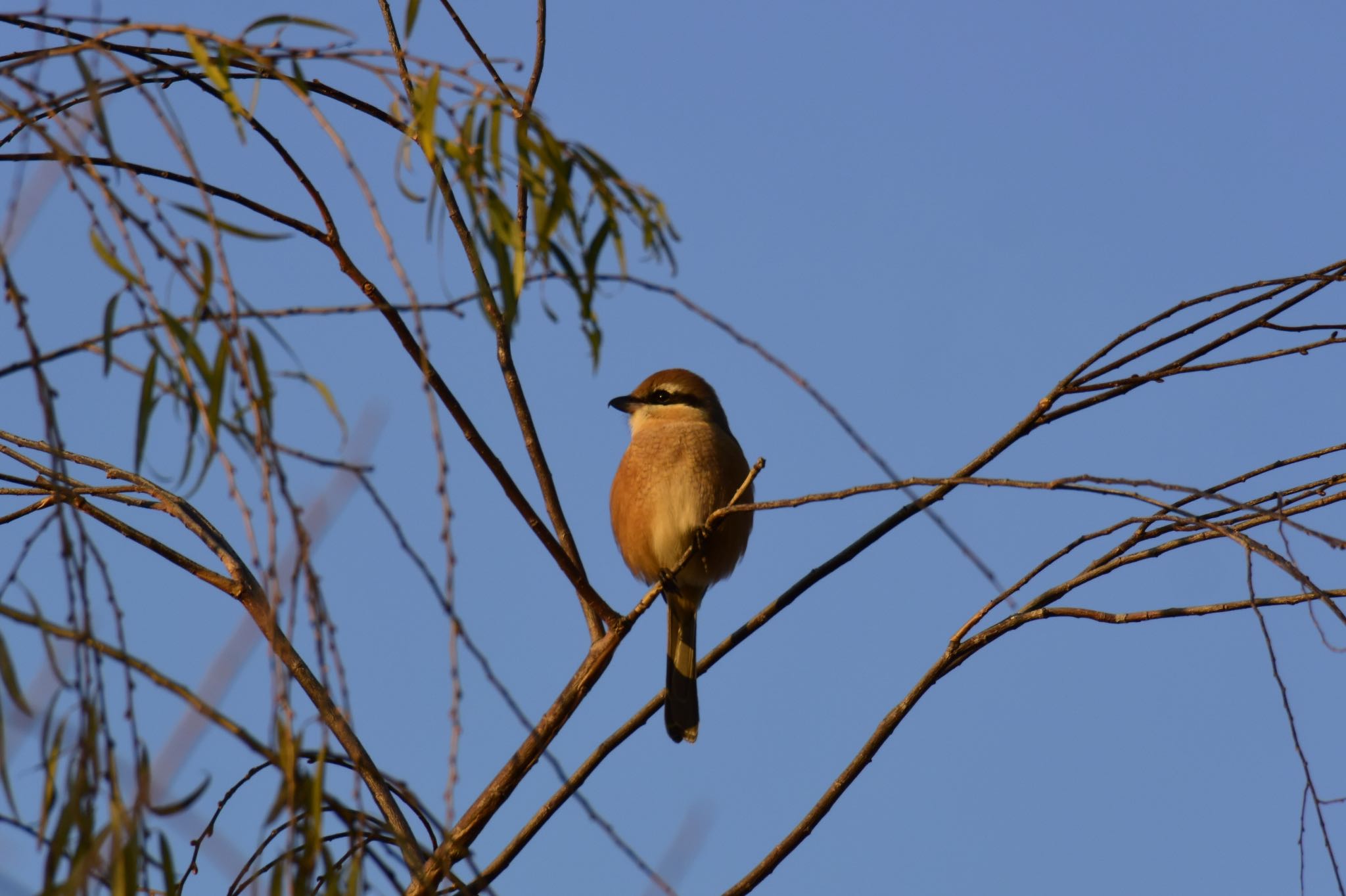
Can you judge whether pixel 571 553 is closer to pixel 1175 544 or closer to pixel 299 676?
pixel 299 676

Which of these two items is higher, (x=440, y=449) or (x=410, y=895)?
(x=440, y=449)

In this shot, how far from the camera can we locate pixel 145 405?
165 cm

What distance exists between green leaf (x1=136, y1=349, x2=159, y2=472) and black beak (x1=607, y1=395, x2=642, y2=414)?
4.01 metres

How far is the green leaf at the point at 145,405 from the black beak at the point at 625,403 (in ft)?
13.2

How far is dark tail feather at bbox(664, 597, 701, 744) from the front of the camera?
486 centimetres

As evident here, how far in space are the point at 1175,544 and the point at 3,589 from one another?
203cm

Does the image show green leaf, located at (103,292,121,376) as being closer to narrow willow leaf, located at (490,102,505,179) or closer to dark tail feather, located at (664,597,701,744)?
narrow willow leaf, located at (490,102,505,179)

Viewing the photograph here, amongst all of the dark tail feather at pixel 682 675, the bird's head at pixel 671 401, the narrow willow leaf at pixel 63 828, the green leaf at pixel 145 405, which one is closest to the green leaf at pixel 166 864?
the narrow willow leaf at pixel 63 828

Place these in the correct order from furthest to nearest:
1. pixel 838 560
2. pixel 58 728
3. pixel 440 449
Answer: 1. pixel 838 560
2. pixel 58 728
3. pixel 440 449

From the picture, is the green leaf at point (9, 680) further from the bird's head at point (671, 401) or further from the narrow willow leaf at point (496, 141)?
the bird's head at point (671, 401)

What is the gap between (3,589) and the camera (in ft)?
6.11

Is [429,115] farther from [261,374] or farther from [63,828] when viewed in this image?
[63,828]

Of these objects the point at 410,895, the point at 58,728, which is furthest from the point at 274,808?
the point at 410,895

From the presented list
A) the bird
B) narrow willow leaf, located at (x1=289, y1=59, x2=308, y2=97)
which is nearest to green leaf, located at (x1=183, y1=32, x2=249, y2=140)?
narrow willow leaf, located at (x1=289, y1=59, x2=308, y2=97)
